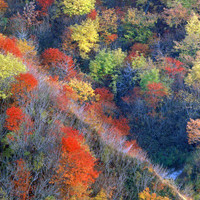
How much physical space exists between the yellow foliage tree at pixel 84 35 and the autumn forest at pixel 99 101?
141 millimetres

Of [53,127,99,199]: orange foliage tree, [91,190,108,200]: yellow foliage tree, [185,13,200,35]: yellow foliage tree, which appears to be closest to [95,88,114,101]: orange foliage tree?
[185,13,200,35]: yellow foliage tree

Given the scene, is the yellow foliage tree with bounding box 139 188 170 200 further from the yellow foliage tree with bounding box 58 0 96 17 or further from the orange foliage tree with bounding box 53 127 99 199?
the yellow foliage tree with bounding box 58 0 96 17

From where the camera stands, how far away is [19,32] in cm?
3259

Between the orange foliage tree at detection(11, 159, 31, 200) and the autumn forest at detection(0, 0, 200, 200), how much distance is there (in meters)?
0.06

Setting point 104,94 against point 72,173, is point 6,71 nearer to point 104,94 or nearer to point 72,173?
point 72,173

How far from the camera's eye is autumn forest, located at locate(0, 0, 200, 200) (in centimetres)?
1341

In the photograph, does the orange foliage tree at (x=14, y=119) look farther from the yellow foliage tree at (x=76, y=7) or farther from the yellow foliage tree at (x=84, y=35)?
the yellow foliage tree at (x=76, y=7)

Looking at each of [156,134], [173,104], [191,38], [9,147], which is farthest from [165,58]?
[9,147]

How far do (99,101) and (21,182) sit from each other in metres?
18.5

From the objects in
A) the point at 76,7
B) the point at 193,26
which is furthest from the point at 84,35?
the point at 193,26

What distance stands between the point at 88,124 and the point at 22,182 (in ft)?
23.4

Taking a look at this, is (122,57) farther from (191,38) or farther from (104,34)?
(191,38)

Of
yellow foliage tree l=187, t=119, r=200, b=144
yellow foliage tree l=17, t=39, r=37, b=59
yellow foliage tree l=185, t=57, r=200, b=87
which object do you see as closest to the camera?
yellow foliage tree l=187, t=119, r=200, b=144

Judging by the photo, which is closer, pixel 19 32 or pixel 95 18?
→ pixel 19 32
